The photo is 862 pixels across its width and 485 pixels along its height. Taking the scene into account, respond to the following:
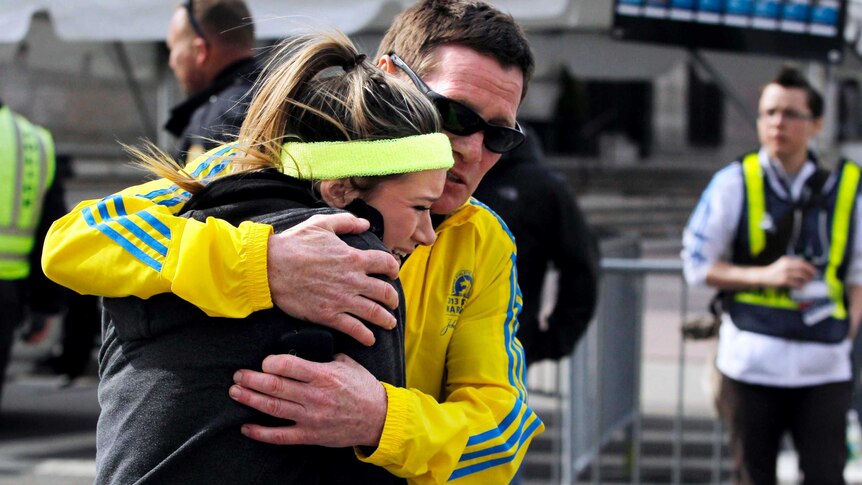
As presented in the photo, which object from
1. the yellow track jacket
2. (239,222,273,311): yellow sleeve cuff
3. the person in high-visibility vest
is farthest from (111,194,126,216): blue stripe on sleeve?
the person in high-visibility vest

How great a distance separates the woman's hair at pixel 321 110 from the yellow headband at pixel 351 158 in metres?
0.01

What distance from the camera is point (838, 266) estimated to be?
175 inches

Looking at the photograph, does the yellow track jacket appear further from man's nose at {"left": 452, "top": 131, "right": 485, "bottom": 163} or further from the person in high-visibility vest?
the person in high-visibility vest

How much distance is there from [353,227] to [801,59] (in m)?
5.55

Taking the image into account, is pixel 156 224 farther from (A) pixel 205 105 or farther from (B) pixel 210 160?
(A) pixel 205 105

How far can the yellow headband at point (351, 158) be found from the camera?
1.64 meters

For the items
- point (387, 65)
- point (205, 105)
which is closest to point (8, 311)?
point (205, 105)

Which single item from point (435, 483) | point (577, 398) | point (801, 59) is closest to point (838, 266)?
point (577, 398)

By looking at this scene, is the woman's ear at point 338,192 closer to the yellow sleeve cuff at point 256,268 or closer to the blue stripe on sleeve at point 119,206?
the yellow sleeve cuff at point 256,268

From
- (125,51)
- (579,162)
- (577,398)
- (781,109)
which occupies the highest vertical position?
(781,109)

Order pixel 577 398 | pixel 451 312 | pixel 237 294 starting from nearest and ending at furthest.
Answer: pixel 237 294
pixel 451 312
pixel 577 398

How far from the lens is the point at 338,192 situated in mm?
1709

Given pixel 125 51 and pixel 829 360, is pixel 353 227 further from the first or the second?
pixel 125 51

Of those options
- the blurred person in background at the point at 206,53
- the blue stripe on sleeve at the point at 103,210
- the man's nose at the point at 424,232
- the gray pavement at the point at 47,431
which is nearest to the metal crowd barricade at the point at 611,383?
the blurred person in background at the point at 206,53
